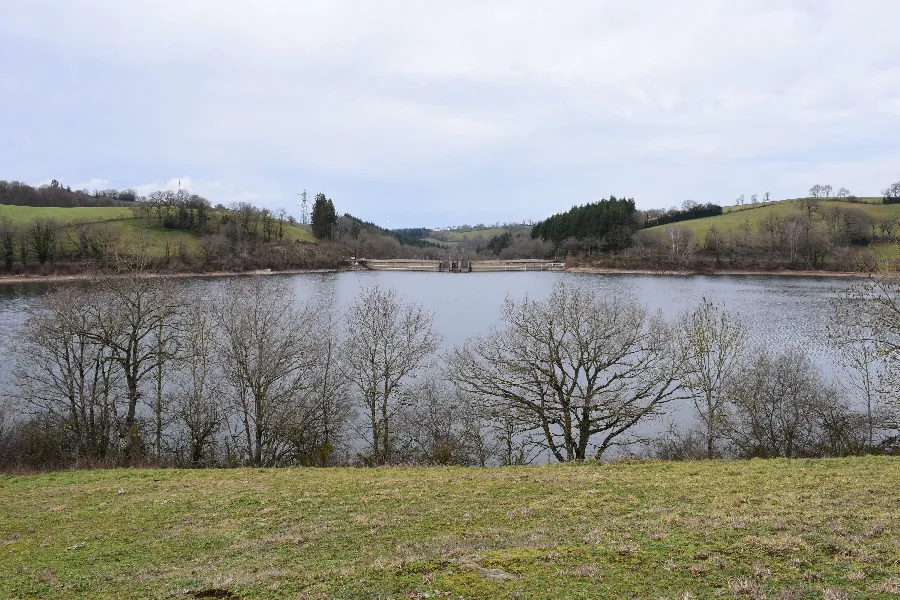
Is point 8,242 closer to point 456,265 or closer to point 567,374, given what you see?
point 456,265

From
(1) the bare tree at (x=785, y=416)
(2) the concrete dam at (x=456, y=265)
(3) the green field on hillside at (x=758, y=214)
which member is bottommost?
(1) the bare tree at (x=785, y=416)

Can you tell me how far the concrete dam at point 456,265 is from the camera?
140 m

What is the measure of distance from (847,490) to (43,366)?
121 feet

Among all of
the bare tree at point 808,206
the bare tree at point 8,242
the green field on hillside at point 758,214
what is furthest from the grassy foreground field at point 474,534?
the bare tree at point 808,206

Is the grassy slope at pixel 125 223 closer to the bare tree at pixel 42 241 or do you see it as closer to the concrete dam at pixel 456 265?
the bare tree at pixel 42 241

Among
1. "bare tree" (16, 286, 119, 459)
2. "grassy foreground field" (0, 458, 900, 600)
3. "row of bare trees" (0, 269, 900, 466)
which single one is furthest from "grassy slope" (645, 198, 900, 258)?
"grassy foreground field" (0, 458, 900, 600)

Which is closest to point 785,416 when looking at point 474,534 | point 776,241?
point 474,534

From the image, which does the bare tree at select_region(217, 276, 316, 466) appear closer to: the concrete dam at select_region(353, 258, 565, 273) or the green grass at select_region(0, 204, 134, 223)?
the concrete dam at select_region(353, 258, 565, 273)

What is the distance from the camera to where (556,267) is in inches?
5354

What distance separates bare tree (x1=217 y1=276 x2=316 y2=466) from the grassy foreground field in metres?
8.80

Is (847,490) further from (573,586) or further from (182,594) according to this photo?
(182,594)

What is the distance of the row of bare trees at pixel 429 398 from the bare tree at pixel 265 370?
0.12 metres

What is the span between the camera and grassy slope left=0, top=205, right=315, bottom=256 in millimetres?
119750

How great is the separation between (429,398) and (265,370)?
8.73 meters
